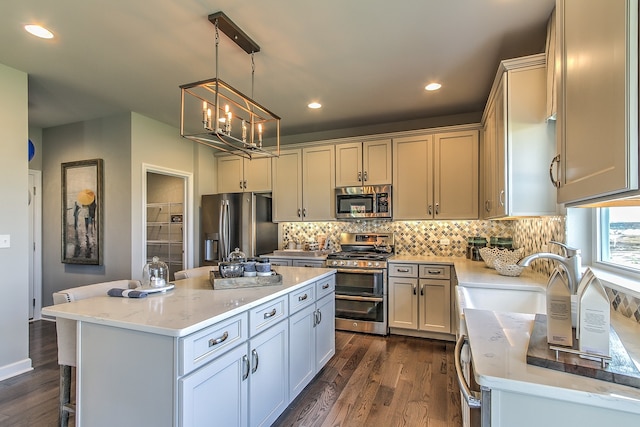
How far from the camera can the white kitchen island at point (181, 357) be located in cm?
136

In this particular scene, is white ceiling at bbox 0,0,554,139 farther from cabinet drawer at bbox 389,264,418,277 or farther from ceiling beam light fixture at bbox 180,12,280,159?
cabinet drawer at bbox 389,264,418,277

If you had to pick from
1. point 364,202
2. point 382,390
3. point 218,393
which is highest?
point 364,202

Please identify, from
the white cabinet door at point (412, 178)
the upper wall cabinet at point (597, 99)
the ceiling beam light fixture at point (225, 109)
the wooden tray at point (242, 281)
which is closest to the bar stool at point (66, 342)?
the wooden tray at point (242, 281)

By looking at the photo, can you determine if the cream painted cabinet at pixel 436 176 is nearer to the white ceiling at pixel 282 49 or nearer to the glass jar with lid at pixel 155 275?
the white ceiling at pixel 282 49

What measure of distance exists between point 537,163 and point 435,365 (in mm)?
1954

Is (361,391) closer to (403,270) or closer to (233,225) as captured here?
(403,270)

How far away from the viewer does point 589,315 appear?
0.91 m

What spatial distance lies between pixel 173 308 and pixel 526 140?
2.42 m

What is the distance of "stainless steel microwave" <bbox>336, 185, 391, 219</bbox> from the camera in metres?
4.05

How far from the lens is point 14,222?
2.86 m

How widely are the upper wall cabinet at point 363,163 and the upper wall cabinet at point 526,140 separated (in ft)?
6.01

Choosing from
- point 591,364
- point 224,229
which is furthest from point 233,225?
point 591,364

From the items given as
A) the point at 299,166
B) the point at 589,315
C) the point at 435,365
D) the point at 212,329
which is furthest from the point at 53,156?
the point at 589,315

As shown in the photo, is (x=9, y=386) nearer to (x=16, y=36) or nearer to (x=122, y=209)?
(x=122, y=209)
